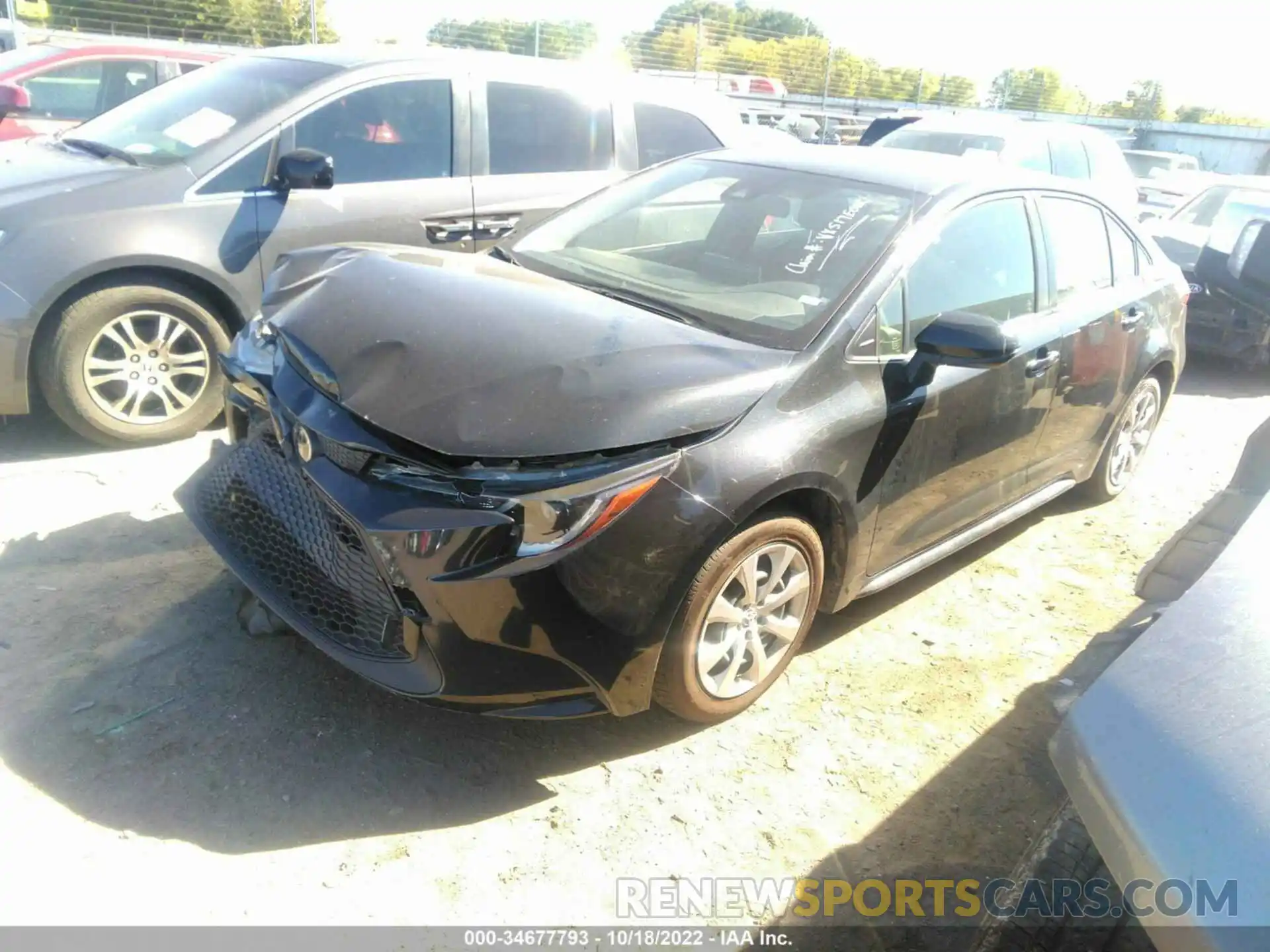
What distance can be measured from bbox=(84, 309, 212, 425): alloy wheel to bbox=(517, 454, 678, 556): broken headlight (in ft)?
9.44

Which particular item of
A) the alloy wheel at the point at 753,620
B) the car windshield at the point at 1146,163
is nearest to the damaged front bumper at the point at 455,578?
the alloy wheel at the point at 753,620

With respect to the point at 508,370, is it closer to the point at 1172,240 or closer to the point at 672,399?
the point at 672,399

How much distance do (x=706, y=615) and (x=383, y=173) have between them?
327cm

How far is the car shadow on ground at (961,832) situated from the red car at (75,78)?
299 inches

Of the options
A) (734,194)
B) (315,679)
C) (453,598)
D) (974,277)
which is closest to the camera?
(453,598)

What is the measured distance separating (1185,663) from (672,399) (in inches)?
50.9

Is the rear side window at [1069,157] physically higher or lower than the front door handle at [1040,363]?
higher

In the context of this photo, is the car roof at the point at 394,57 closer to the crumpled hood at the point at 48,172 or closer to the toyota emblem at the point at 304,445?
the crumpled hood at the point at 48,172

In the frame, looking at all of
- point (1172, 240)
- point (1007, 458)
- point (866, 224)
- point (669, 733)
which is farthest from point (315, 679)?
point (1172, 240)

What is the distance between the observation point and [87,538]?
3.67m

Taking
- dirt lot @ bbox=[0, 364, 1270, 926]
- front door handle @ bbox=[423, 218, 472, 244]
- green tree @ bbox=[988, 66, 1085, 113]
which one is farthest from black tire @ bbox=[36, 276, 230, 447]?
green tree @ bbox=[988, 66, 1085, 113]

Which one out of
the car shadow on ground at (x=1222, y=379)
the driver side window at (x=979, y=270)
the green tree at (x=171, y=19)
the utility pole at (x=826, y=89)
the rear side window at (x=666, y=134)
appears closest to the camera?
the driver side window at (x=979, y=270)

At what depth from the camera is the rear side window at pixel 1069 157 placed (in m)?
10.6

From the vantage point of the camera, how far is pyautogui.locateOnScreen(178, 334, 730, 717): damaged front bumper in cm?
234
